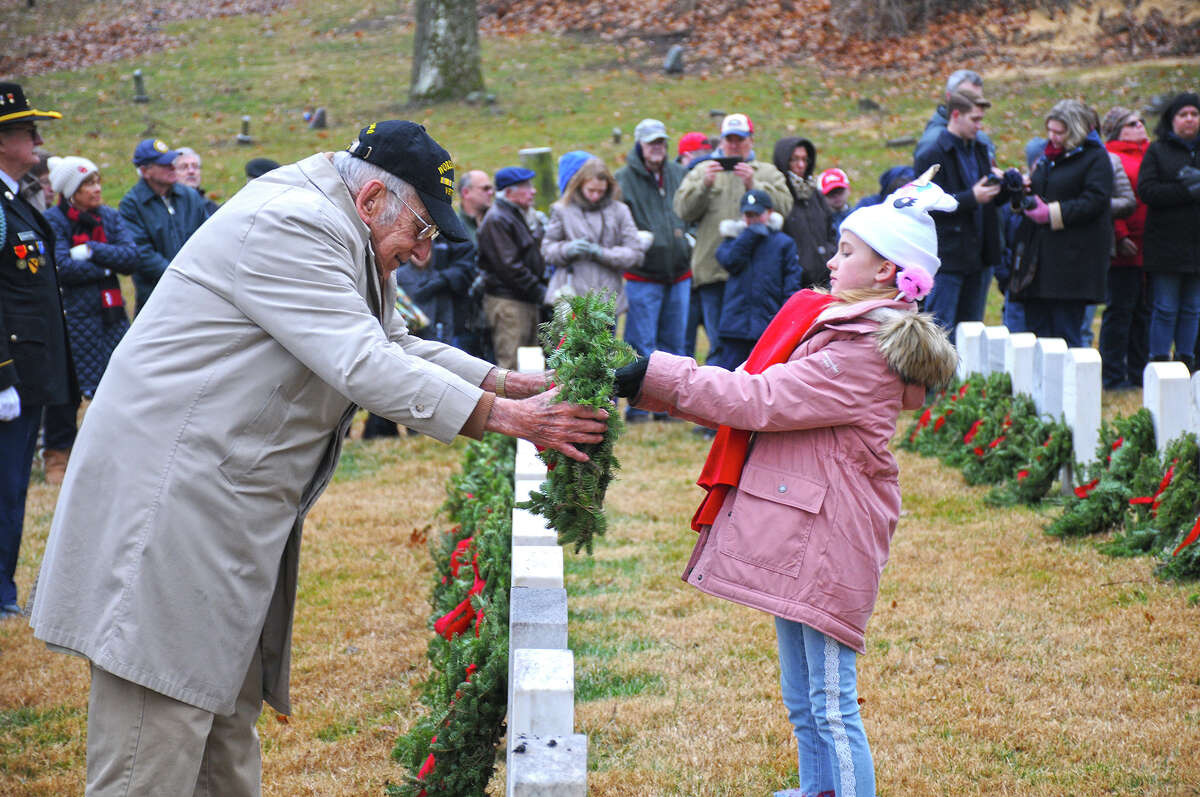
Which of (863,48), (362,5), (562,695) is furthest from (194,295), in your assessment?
(362,5)

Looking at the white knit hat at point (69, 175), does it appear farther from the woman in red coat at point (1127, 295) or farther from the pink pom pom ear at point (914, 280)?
the woman in red coat at point (1127, 295)

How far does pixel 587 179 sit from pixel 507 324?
1.35 meters

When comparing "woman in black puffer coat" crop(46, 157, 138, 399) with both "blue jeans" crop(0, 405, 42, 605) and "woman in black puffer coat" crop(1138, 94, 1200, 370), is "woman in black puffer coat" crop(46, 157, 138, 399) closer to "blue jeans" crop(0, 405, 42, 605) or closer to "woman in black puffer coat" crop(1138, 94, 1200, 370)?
"blue jeans" crop(0, 405, 42, 605)

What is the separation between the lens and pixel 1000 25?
2380 centimetres

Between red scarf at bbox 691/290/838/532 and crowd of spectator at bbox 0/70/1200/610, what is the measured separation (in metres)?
5.40

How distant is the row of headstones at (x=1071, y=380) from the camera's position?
20.0 ft

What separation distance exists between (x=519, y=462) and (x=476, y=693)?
1.56 m

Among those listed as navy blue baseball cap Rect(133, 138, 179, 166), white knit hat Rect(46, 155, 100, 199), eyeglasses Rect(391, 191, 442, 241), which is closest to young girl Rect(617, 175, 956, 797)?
eyeglasses Rect(391, 191, 442, 241)

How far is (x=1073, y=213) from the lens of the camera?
8.94 metres

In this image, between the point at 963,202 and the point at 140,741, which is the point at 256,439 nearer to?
the point at 140,741

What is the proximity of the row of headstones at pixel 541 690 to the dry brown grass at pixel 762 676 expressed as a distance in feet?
3.57

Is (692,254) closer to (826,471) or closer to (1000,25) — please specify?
(826,471)

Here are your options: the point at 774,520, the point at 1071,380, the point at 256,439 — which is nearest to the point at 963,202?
the point at 1071,380

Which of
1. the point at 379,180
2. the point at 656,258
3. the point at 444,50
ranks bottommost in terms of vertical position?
the point at 656,258
